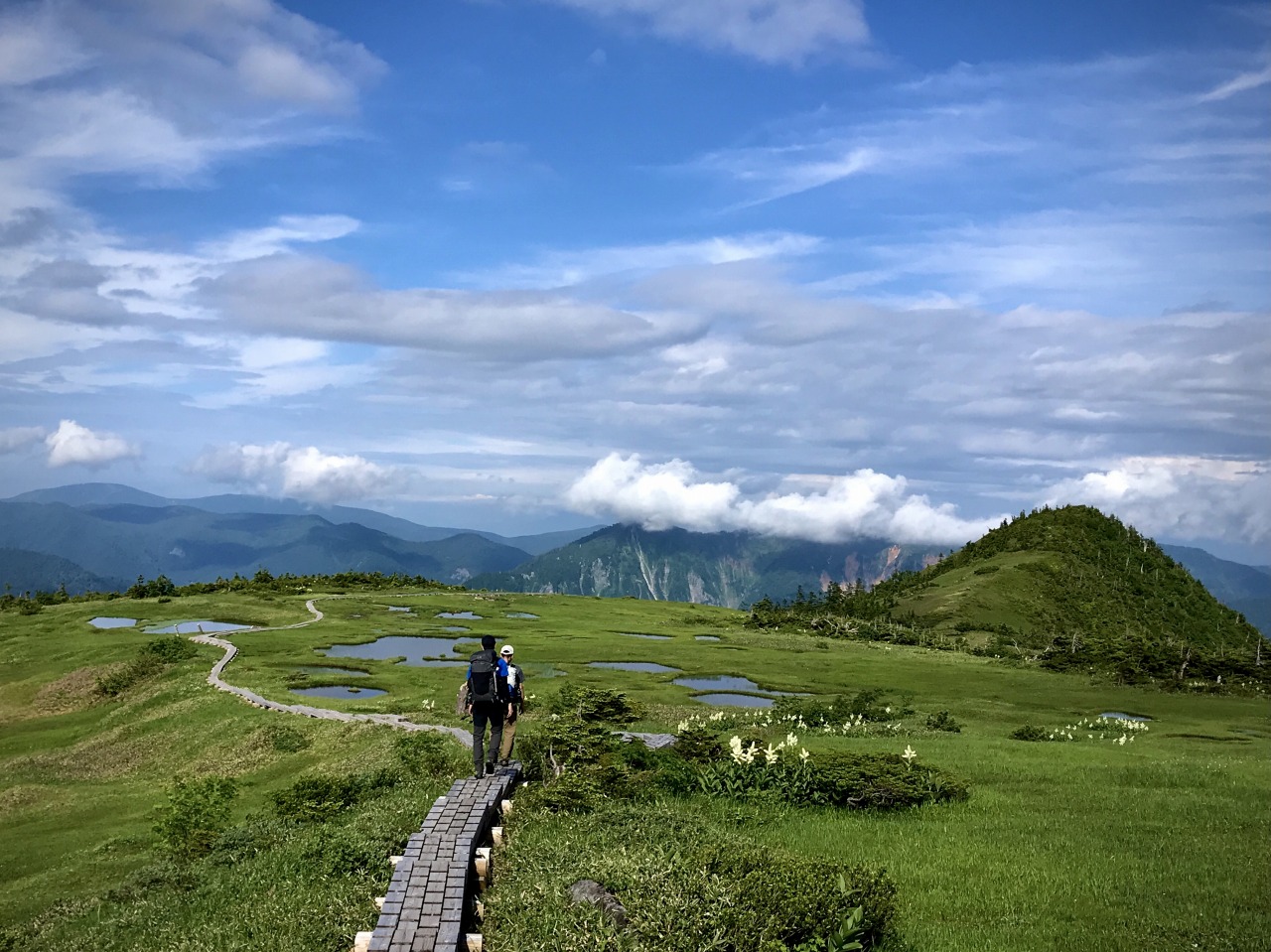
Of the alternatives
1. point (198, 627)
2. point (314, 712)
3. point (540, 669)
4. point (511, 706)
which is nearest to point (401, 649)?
point (540, 669)

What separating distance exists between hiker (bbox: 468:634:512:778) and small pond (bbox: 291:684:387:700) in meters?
42.9

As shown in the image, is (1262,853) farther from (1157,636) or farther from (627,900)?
(1157,636)

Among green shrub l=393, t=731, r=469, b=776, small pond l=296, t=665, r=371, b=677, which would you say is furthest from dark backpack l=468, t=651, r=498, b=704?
small pond l=296, t=665, r=371, b=677

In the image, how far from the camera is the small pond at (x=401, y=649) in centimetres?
8738

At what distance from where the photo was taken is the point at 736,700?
70.1 metres

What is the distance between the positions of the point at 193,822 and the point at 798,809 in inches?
799

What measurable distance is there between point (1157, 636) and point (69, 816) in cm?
Result: 19625

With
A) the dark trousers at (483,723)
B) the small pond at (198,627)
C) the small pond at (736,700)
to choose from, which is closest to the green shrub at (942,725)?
the small pond at (736,700)

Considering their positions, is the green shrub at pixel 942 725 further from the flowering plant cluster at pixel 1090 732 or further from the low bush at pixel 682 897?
the low bush at pixel 682 897

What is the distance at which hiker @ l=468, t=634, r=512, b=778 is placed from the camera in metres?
25.2

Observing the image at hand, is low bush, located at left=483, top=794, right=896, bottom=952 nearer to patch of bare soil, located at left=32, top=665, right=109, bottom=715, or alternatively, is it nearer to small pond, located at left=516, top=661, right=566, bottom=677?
small pond, located at left=516, top=661, right=566, bottom=677

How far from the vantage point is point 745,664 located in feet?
305

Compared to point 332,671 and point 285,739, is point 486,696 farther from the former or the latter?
point 332,671

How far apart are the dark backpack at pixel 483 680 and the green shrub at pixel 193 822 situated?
1024 cm
